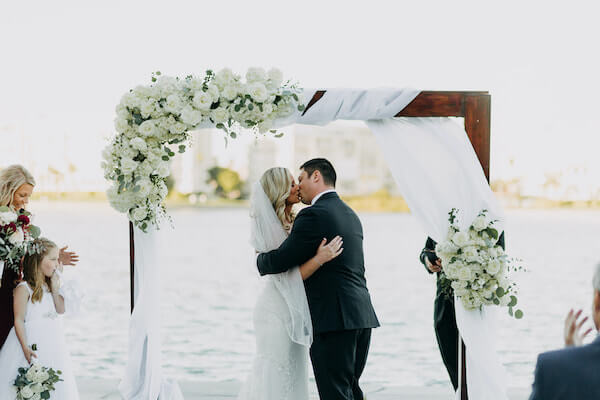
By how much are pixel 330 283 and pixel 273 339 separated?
0.55m

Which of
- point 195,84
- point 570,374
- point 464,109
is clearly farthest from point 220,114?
point 570,374

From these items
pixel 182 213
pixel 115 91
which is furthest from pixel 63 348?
pixel 182 213

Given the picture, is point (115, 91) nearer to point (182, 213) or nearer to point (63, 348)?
point (182, 213)

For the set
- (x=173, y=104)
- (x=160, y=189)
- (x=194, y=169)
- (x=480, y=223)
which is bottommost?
(x=194, y=169)

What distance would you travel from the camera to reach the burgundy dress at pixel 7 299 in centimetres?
432

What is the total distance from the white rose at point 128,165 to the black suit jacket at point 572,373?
327 centimetres

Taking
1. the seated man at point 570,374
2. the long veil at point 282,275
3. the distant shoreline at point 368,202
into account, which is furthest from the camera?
the distant shoreline at point 368,202

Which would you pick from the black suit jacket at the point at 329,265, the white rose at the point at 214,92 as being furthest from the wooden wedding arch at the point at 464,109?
the black suit jacket at the point at 329,265

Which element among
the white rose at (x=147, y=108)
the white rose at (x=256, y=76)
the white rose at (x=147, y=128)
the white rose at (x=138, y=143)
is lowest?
the white rose at (x=138, y=143)

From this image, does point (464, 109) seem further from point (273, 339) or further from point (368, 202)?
point (368, 202)

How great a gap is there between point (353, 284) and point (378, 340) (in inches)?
349

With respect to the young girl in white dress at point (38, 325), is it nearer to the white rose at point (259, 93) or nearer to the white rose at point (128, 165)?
the white rose at point (128, 165)

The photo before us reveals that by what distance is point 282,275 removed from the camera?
457cm

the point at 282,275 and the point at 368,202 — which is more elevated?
the point at 282,275
